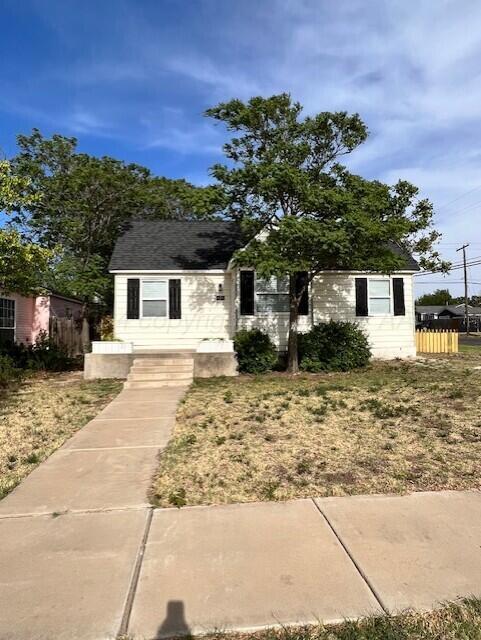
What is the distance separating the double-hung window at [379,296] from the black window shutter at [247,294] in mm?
3843

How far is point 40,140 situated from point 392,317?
46.0ft

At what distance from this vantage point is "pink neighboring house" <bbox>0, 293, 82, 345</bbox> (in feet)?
51.9

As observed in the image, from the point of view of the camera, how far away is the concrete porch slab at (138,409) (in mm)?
7773

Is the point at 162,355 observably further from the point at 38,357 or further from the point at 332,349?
the point at 332,349

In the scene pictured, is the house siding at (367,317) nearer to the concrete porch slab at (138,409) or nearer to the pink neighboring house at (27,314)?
the concrete porch slab at (138,409)

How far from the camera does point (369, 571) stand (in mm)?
3002

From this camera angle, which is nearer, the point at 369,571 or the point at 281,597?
the point at 281,597

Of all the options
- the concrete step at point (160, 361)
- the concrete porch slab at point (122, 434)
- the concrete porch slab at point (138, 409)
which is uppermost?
the concrete step at point (160, 361)

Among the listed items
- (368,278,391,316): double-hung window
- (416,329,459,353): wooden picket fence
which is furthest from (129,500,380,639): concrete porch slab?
(416,329,459,353): wooden picket fence

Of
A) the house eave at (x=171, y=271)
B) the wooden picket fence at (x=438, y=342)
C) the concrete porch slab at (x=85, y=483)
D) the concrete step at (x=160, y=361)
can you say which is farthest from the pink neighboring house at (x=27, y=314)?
the wooden picket fence at (x=438, y=342)

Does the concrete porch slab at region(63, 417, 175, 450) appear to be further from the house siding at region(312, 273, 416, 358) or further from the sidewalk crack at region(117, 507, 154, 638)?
the house siding at region(312, 273, 416, 358)

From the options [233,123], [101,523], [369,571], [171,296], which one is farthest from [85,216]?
[369,571]

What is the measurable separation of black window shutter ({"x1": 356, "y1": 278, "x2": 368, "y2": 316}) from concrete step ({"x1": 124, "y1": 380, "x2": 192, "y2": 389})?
6684mm

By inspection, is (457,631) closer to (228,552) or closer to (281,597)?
(281,597)
